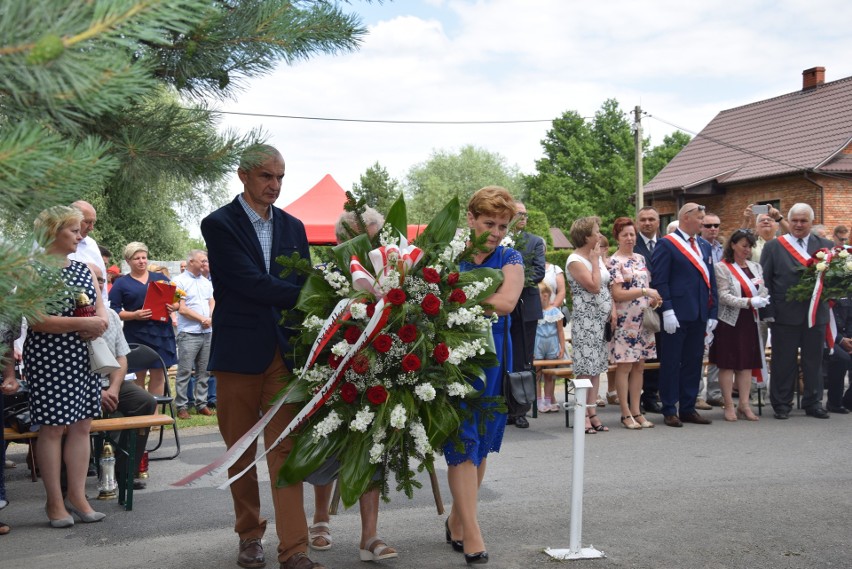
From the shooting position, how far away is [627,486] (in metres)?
6.85

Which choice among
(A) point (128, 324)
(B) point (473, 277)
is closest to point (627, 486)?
(B) point (473, 277)

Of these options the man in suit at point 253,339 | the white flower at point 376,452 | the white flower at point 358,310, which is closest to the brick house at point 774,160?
the man in suit at point 253,339

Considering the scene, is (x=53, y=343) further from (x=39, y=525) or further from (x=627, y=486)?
(x=627, y=486)

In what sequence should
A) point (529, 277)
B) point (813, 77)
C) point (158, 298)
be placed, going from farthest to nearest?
point (813, 77), point (158, 298), point (529, 277)

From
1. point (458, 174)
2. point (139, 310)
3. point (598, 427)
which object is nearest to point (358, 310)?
point (598, 427)

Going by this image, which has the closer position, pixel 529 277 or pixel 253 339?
pixel 253 339

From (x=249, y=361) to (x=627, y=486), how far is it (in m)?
3.49

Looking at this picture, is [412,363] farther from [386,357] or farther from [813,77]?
[813,77]

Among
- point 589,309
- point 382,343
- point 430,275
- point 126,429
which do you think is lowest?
point 126,429

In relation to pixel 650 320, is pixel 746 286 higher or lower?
higher

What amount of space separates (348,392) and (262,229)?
1.15 metres

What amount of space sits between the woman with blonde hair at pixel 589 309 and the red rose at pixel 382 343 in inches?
206

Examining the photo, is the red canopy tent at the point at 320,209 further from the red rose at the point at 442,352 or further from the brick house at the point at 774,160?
the brick house at the point at 774,160

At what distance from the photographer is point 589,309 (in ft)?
31.2
